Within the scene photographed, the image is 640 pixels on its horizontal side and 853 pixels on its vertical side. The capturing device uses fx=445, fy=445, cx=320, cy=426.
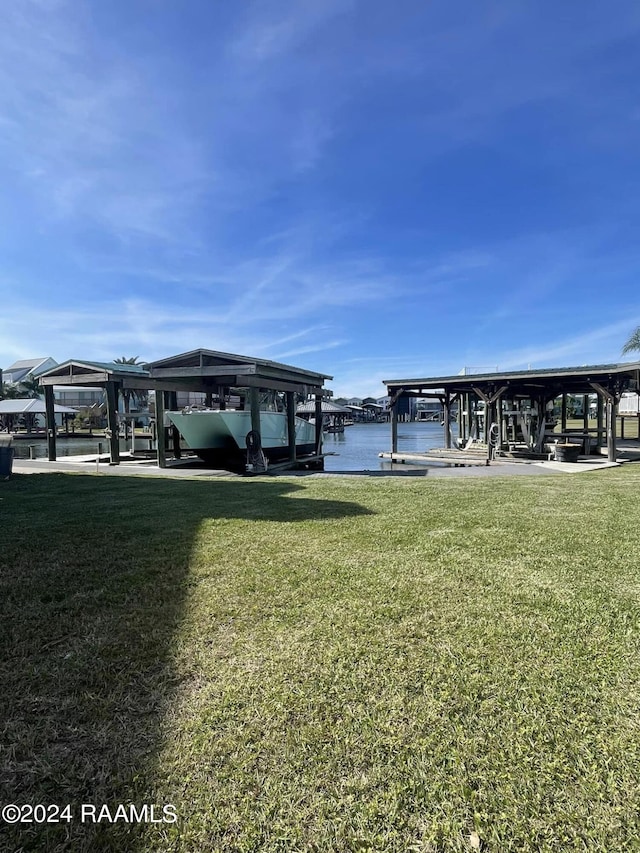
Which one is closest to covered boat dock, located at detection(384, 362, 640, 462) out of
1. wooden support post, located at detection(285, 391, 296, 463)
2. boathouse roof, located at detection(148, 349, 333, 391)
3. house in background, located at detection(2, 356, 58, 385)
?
wooden support post, located at detection(285, 391, 296, 463)

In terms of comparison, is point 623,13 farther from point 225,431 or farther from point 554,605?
point 225,431

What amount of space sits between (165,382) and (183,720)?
12634 mm

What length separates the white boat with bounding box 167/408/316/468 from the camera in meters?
13.6

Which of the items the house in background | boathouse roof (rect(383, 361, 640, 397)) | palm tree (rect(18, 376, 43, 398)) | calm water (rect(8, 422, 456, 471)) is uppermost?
the house in background

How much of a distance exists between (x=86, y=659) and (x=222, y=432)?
1170 cm

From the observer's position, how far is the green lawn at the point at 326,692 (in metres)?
1.45

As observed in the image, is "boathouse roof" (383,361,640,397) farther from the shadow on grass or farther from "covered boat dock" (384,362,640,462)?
the shadow on grass

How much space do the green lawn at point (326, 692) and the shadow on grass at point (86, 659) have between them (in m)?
0.01

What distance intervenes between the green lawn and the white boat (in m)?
9.26

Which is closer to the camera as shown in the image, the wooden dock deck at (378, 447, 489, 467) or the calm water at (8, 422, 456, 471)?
the wooden dock deck at (378, 447, 489, 467)

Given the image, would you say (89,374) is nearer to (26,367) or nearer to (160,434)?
(160,434)

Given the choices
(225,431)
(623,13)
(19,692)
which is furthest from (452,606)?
(225,431)

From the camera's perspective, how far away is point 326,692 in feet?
6.75

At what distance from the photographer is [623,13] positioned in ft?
25.1
